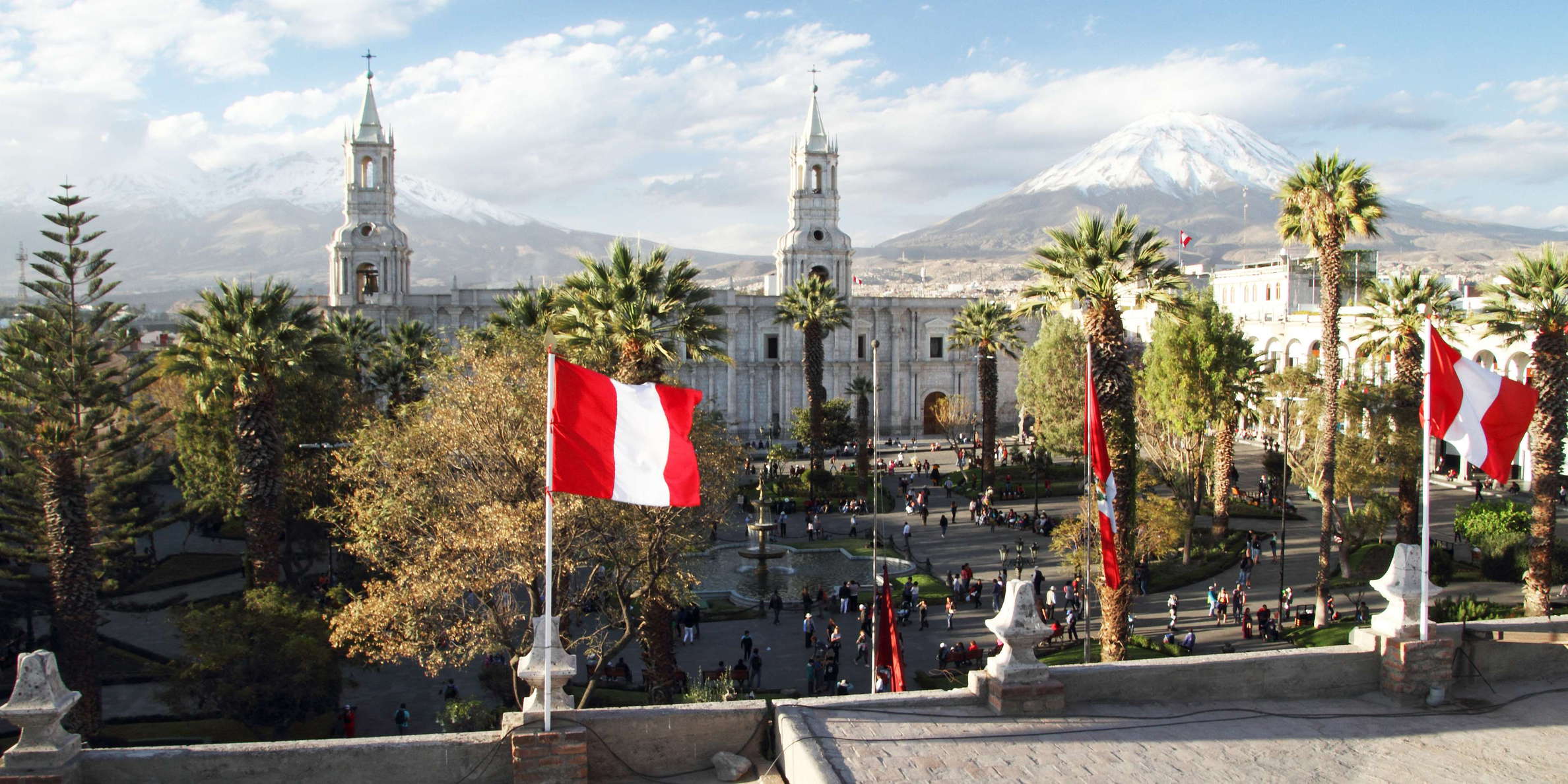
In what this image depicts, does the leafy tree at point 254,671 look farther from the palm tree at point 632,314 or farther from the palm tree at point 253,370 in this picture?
the palm tree at point 632,314

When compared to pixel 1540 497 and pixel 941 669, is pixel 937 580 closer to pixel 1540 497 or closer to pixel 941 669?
pixel 941 669

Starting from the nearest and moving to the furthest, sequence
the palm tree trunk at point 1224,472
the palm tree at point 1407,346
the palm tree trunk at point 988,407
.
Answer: the palm tree at point 1407,346 < the palm tree trunk at point 1224,472 < the palm tree trunk at point 988,407

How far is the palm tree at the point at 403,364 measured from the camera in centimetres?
2986

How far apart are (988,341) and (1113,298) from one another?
24.8 metres

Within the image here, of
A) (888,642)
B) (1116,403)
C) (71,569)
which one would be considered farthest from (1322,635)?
(71,569)

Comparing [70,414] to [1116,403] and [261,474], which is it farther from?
[1116,403]

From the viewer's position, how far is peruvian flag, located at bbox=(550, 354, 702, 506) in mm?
Answer: 8969

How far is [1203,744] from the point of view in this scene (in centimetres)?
848

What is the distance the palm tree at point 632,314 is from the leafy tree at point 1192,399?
14878mm

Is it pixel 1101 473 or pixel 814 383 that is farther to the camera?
pixel 814 383

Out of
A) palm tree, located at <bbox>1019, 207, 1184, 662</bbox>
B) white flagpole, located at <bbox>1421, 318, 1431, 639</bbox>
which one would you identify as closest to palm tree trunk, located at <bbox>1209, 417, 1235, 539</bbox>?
palm tree, located at <bbox>1019, 207, 1184, 662</bbox>

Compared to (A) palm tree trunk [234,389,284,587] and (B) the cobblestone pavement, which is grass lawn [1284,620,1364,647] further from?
(A) palm tree trunk [234,389,284,587]

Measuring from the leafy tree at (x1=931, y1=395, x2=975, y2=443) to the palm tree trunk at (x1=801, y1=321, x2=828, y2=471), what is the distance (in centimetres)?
1284

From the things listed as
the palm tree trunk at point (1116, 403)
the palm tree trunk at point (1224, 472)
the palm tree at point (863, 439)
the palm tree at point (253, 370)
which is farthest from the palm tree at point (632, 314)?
the palm tree at point (863, 439)
